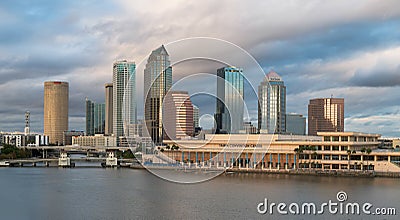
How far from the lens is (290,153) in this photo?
2705cm

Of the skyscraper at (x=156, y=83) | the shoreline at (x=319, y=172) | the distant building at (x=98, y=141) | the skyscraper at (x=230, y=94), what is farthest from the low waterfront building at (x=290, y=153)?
the distant building at (x=98, y=141)

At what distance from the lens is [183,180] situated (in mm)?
21781

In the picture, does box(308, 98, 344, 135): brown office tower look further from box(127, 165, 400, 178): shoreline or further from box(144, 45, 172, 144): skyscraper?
box(144, 45, 172, 144): skyscraper

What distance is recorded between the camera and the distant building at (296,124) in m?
55.6

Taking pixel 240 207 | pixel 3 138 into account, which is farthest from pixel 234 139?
pixel 3 138

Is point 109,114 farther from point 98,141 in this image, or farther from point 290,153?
point 290,153

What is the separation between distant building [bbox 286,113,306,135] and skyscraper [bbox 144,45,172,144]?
122ft

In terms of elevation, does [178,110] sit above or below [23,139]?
above

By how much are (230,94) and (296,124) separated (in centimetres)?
4352

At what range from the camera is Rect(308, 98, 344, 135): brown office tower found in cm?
5916

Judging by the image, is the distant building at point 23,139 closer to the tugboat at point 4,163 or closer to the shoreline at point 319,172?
the tugboat at point 4,163

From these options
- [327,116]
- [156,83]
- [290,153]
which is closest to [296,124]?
[327,116]

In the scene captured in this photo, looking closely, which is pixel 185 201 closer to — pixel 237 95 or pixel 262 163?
pixel 237 95


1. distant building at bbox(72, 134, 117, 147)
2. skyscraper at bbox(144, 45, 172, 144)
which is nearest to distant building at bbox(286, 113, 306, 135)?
distant building at bbox(72, 134, 117, 147)
